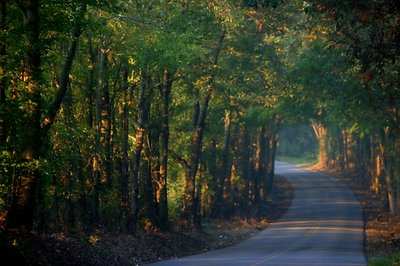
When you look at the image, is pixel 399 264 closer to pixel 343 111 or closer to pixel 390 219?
pixel 343 111

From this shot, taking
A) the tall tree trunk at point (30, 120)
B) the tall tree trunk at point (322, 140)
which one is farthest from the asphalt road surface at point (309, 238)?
the tall tree trunk at point (322, 140)

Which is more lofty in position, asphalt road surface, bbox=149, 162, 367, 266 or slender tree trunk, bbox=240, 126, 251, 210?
slender tree trunk, bbox=240, 126, 251, 210

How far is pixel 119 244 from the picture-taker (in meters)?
26.3

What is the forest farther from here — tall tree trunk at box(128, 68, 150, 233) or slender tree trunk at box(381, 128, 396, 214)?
slender tree trunk at box(381, 128, 396, 214)

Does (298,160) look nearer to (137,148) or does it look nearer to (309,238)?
(309,238)

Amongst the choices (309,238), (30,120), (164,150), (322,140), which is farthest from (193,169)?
(322,140)

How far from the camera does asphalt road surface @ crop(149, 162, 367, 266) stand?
90.5ft

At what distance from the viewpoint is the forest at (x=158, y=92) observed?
17891 millimetres

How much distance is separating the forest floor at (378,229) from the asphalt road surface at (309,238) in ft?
1.96

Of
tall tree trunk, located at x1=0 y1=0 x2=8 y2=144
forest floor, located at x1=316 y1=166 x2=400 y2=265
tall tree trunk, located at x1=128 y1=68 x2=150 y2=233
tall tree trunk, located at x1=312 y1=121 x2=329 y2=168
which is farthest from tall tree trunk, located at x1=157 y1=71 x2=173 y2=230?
tall tree trunk, located at x1=312 y1=121 x2=329 y2=168

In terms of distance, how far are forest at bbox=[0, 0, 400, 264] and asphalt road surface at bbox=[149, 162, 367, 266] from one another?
367 cm

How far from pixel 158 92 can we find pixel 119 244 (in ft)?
38.3

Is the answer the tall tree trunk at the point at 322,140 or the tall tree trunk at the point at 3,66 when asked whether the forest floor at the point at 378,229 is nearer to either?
the tall tree trunk at the point at 322,140

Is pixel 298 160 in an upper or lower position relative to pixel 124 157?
upper
